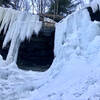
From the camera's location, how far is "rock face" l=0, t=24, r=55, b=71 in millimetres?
13102

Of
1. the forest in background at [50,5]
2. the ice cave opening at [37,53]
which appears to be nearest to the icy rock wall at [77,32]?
the ice cave opening at [37,53]

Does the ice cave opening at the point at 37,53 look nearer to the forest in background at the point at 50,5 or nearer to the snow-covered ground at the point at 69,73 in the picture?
the snow-covered ground at the point at 69,73

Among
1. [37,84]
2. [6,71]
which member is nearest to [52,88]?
[37,84]

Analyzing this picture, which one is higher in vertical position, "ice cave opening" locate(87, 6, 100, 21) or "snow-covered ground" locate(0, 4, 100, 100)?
"ice cave opening" locate(87, 6, 100, 21)

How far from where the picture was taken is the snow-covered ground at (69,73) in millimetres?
6703

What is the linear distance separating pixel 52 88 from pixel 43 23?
5547 millimetres

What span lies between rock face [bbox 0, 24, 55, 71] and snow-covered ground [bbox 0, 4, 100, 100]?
1.78m

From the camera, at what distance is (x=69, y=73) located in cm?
833

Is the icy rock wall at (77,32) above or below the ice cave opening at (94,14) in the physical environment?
below

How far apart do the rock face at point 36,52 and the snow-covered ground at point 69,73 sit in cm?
178

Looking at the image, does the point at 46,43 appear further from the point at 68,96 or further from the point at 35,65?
the point at 68,96

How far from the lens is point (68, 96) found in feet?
20.9

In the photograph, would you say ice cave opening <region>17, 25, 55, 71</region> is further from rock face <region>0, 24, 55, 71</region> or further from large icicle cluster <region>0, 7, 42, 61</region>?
large icicle cluster <region>0, 7, 42, 61</region>

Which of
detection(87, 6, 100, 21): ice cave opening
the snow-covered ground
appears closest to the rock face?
the snow-covered ground
